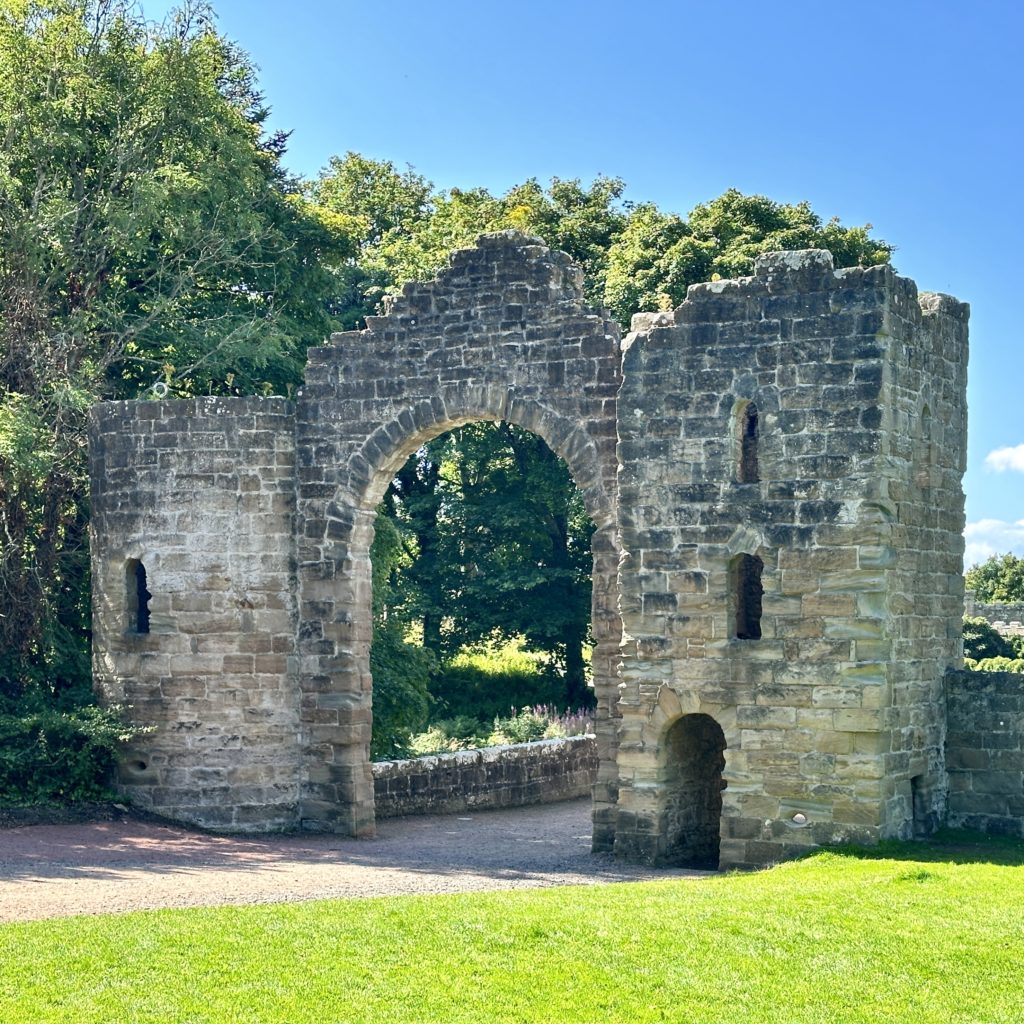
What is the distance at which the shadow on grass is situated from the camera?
44.2ft

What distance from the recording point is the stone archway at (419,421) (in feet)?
52.2

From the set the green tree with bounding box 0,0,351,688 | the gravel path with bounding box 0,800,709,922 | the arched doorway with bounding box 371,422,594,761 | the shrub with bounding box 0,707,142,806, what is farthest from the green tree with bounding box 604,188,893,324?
the shrub with bounding box 0,707,142,806

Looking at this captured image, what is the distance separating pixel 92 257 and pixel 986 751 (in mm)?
13295

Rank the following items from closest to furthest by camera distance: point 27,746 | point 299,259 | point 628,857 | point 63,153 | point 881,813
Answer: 1. point 881,813
2. point 628,857
3. point 27,746
4. point 63,153
5. point 299,259

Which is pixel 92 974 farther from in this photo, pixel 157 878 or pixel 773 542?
pixel 773 542

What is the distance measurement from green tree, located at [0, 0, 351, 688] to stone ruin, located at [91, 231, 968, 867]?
1.92 meters

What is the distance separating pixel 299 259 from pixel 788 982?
58.0 feet

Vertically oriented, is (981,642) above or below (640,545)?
below

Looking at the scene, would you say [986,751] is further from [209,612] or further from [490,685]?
[490,685]

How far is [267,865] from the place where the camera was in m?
14.9

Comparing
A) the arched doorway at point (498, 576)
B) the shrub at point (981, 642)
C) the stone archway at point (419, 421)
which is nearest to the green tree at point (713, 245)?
the arched doorway at point (498, 576)

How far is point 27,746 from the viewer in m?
17.1

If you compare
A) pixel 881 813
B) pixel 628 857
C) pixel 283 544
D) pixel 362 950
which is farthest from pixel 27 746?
pixel 881 813

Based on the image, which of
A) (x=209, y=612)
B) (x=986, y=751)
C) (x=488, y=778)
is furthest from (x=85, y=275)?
(x=986, y=751)
